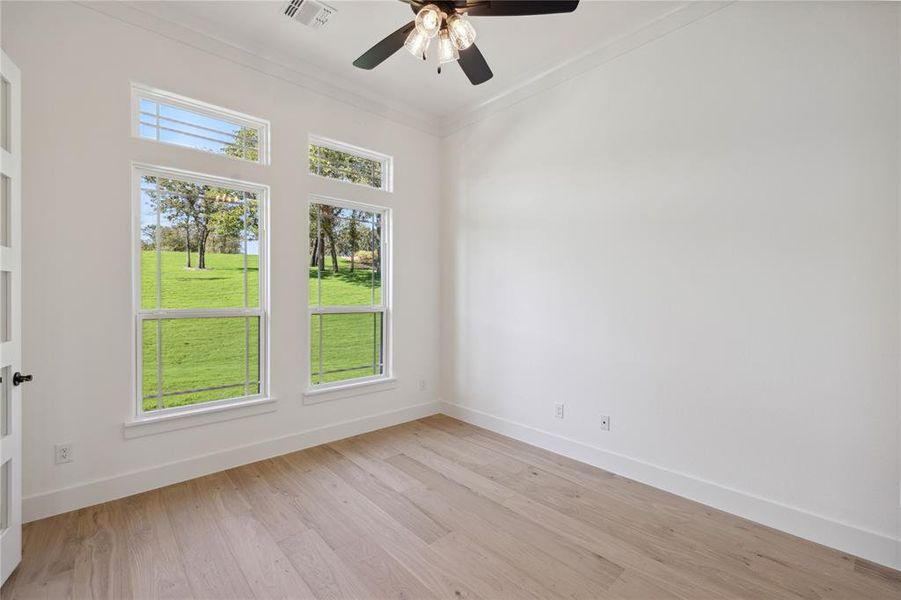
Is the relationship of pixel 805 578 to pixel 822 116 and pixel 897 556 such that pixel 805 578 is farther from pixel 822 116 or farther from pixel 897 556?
pixel 822 116

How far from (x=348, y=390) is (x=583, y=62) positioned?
3.32 metres

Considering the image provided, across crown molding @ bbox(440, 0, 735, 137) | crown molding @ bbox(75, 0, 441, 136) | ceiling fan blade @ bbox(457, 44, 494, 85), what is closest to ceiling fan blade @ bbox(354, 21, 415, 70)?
ceiling fan blade @ bbox(457, 44, 494, 85)

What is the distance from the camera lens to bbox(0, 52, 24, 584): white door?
5.96 feet

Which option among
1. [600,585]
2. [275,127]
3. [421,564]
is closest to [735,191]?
[600,585]

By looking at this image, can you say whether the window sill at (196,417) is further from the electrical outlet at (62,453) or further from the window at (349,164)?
the window at (349,164)

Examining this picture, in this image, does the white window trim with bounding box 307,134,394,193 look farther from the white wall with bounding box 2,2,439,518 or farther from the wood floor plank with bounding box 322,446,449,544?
the wood floor plank with bounding box 322,446,449,544

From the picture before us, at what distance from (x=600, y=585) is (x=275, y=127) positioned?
3629 millimetres

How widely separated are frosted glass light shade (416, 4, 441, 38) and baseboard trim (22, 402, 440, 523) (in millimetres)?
3004

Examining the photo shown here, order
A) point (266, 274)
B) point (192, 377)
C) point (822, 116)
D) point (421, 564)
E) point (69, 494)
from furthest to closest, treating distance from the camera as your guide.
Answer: point (266, 274)
point (192, 377)
point (69, 494)
point (822, 116)
point (421, 564)

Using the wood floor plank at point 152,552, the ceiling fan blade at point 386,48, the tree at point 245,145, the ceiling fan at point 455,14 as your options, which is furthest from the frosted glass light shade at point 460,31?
the wood floor plank at point 152,552

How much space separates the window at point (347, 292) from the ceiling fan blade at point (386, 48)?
4.92ft

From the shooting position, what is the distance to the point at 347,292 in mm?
3785

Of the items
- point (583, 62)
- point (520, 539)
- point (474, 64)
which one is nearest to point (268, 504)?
point (520, 539)

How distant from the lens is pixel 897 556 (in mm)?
1961
